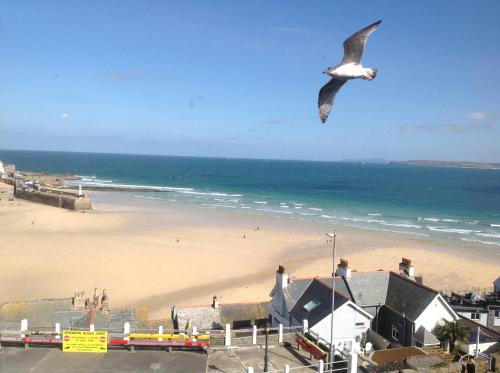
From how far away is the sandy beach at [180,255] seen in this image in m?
30.4

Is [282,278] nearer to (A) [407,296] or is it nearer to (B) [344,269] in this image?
(B) [344,269]

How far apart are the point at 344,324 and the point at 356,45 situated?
13481 mm

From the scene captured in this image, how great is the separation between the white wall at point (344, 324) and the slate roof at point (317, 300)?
0.24m

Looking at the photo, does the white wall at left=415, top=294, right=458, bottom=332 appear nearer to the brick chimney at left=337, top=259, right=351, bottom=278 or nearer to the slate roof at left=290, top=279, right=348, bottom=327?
the slate roof at left=290, top=279, right=348, bottom=327

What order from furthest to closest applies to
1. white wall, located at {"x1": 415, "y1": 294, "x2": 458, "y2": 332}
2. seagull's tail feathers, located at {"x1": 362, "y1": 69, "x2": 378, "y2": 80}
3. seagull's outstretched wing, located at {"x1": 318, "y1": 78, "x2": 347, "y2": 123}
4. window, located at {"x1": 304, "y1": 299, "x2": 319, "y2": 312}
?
window, located at {"x1": 304, "y1": 299, "x2": 319, "y2": 312} < white wall, located at {"x1": 415, "y1": 294, "x2": 458, "y2": 332} < seagull's outstretched wing, located at {"x1": 318, "y1": 78, "x2": 347, "y2": 123} < seagull's tail feathers, located at {"x1": 362, "y1": 69, "x2": 378, "y2": 80}

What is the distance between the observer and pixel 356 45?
6.71 metres

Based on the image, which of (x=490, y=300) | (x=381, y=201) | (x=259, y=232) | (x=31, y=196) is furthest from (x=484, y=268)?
(x=31, y=196)

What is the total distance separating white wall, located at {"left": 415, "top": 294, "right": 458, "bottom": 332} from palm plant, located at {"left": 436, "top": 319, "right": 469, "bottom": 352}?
2.98ft

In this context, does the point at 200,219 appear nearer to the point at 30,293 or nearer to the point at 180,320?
the point at 30,293

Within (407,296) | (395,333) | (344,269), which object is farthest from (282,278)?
(407,296)

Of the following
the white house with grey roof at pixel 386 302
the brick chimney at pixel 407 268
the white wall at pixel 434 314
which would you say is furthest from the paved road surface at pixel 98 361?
the brick chimney at pixel 407 268

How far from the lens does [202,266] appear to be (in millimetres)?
36844

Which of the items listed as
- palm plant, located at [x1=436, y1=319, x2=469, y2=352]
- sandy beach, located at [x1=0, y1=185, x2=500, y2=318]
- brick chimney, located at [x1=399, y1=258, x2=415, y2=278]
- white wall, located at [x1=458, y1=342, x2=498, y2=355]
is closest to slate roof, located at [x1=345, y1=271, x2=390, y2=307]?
brick chimney, located at [x1=399, y1=258, x2=415, y2=278]

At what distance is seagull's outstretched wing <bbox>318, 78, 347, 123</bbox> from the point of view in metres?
7.07
